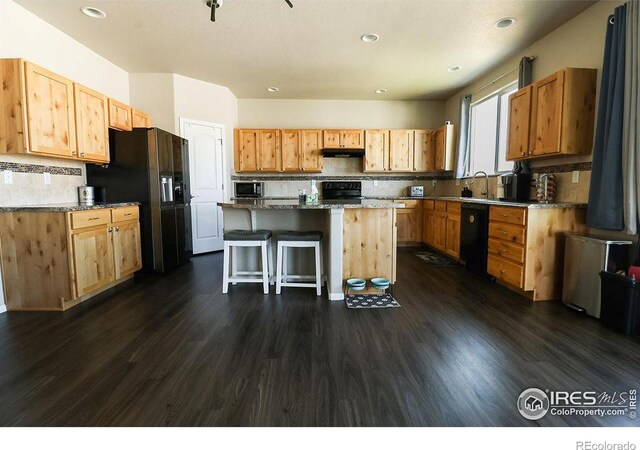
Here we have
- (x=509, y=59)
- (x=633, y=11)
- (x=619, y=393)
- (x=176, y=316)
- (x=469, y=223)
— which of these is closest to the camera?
(x=619, y=393)

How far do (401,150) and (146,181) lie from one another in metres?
4.42

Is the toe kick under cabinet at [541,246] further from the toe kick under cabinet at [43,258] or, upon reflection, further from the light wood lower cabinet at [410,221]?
the toe kick under cabinet at [43,258]

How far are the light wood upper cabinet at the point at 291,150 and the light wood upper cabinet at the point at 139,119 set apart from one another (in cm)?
226

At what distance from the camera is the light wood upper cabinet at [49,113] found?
2732 mm

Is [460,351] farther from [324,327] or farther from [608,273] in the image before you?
[608,273]

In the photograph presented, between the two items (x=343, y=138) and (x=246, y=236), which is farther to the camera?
(x=343, y=138)

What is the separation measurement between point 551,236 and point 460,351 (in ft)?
5.57

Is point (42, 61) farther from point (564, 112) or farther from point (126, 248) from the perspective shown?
point (564, 112)

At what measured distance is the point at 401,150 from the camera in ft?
19.8

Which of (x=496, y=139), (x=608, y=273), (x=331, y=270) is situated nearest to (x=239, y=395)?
(x=331, y=270)

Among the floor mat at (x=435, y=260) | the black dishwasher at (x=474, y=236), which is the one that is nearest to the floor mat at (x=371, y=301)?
the black dishwasher at (x=474, y=236)

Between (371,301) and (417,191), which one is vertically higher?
(417,191)

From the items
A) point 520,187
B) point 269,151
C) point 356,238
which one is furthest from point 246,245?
point 269,151

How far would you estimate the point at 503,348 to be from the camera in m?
2.07
